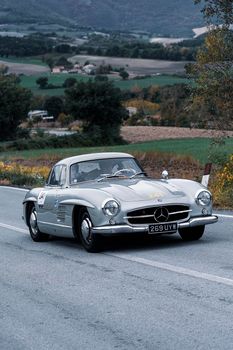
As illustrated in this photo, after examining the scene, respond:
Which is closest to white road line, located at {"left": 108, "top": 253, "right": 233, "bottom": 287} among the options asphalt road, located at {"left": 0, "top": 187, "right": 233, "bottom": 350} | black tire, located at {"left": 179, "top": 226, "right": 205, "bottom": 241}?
asphalt road, located at {"left": 0, "top": 187, "right": 233, "bottom": 350}

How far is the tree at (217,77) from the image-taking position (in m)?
26.9

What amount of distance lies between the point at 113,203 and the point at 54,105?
4401 inches

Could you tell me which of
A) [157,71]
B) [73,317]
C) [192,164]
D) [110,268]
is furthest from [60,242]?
[157,71]

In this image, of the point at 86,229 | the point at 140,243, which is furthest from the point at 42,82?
the point at 86,229

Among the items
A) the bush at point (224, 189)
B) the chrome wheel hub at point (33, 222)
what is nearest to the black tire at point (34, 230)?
the chrome wheel hub at point (33, 222)

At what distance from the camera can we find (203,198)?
12.6 m

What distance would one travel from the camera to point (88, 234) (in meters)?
12.4

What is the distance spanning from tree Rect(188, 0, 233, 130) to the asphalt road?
44.2 feet

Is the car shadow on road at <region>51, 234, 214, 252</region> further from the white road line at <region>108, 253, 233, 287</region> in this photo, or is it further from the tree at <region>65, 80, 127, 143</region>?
the tree at <region>65, 80, 127, 143</region>

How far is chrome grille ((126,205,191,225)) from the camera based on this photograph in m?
12.1

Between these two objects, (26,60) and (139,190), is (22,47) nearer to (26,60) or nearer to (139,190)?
(26,60)

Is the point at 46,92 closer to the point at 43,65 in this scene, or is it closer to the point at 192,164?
the point at 43,65

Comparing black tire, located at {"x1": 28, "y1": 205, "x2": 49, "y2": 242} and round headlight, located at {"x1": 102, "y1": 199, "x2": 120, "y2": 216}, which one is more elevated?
round headlight, located at {"x1": 102, "y1": 199, "x2": 120, "y2": 216}

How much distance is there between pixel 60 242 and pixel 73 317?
19.7 feet
